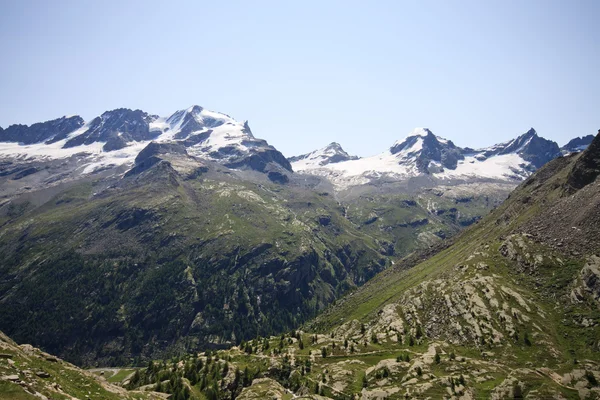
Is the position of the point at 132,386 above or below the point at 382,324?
below

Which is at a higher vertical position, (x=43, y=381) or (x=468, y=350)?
(x=43, y=381)

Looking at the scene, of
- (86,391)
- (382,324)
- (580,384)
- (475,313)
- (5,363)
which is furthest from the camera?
(382,324)

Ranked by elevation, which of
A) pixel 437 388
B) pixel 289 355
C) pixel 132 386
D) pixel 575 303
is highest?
pixel 575 303

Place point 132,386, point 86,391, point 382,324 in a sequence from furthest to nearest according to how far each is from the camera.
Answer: point 382,324 < point 132,386 < point 86,391

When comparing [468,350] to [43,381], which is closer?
[43,381]

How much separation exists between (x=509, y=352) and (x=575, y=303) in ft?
128

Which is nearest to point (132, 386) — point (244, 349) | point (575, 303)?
point (244, 349)

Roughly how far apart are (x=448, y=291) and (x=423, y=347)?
1903 inches

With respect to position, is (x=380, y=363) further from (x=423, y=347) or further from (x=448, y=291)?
(x=448, y=291)

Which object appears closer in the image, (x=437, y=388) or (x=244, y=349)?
(x=437, y=388)

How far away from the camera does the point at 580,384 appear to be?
98688 mm

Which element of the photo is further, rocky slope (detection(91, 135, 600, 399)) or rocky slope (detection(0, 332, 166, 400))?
rocky slope (detection(91, 135, 600, 399))

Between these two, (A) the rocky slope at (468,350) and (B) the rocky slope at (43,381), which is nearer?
(B) the rocky slope at (43,381)

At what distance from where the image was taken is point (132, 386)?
149875mm
